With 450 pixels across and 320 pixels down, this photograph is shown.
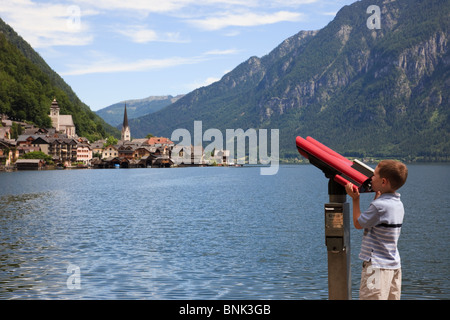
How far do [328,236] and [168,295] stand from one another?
12746 mm

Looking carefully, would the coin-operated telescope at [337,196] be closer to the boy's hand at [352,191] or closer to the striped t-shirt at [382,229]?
the boy's hand at [352,191]

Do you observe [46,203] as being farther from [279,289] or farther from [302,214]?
[279,289]

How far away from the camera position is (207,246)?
3772cm

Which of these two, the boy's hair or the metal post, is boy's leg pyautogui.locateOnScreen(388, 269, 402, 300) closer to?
the metal post

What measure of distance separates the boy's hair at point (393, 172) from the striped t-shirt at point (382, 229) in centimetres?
32

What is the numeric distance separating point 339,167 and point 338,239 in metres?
1.46

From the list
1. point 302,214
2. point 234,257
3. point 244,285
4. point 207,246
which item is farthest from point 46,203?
point 244,285

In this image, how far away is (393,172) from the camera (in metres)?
9.59

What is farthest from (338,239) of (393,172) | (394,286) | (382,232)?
(393,172)

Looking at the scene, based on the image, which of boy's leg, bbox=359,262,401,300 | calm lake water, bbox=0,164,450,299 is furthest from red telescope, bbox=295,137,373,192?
calm lake water, bbox=0,164,450,299

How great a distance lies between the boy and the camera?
9789mm

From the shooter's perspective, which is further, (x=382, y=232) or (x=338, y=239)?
(x=338, y=239)

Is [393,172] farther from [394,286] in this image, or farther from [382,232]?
[394,286]

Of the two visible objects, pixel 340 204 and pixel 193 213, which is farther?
pixel 193 213
